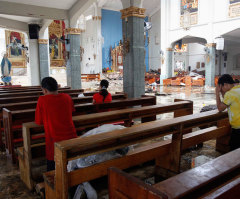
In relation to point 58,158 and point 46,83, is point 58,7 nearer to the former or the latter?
point 46,83

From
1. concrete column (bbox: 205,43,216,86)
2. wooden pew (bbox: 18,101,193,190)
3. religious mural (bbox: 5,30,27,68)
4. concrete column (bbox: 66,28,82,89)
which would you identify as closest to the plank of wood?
wooden pew (bbox: 18,101,193,190)

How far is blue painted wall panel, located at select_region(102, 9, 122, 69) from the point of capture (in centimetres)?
2481

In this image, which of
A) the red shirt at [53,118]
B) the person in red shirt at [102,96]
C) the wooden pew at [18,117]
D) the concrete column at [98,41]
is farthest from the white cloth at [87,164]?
the concrete column at [98,41]

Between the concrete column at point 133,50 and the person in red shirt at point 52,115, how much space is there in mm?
4118

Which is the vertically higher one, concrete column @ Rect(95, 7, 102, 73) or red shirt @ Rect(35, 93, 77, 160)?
concrete column @ Rect(95, 7, 102, 73)

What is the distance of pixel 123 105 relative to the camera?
4586 mm

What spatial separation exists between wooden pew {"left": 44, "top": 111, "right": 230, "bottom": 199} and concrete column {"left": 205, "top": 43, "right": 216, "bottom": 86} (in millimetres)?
14497

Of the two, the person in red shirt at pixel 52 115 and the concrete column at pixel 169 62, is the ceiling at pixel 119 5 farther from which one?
the person in red shirt at pixel 52 115

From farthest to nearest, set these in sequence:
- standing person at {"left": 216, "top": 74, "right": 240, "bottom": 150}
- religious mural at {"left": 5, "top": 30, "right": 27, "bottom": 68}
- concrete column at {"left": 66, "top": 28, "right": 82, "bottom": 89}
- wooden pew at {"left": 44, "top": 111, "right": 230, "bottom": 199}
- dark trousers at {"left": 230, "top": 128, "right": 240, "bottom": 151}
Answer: religious mural at {"left": 5, "top": 30, "right": 27, "bottom": 68} < concrete column at {"left": 66, "top": 28, "right": 82, "bottom": 89} < dark trousers at {"left": 230, "top": 128, "right": 240, "bottom": 151} < standing person at {"left": 216, "top": 74, "right": 240, "bottom": 150} < wooden pew at {"left": 44, "top": 111, "right": 230, "bottom": 199}

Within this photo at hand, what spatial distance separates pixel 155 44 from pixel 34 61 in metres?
19.1

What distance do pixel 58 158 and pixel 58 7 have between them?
9241mm

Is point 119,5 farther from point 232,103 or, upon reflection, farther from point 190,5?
point 232,103

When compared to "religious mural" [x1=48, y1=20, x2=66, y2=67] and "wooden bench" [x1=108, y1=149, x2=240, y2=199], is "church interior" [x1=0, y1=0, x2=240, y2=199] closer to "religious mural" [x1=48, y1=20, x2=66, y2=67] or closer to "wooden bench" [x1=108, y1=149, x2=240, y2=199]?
"wooden bench" [x1=108, y1=149, x2=240, y2=199]

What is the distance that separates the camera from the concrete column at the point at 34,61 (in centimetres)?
1236
